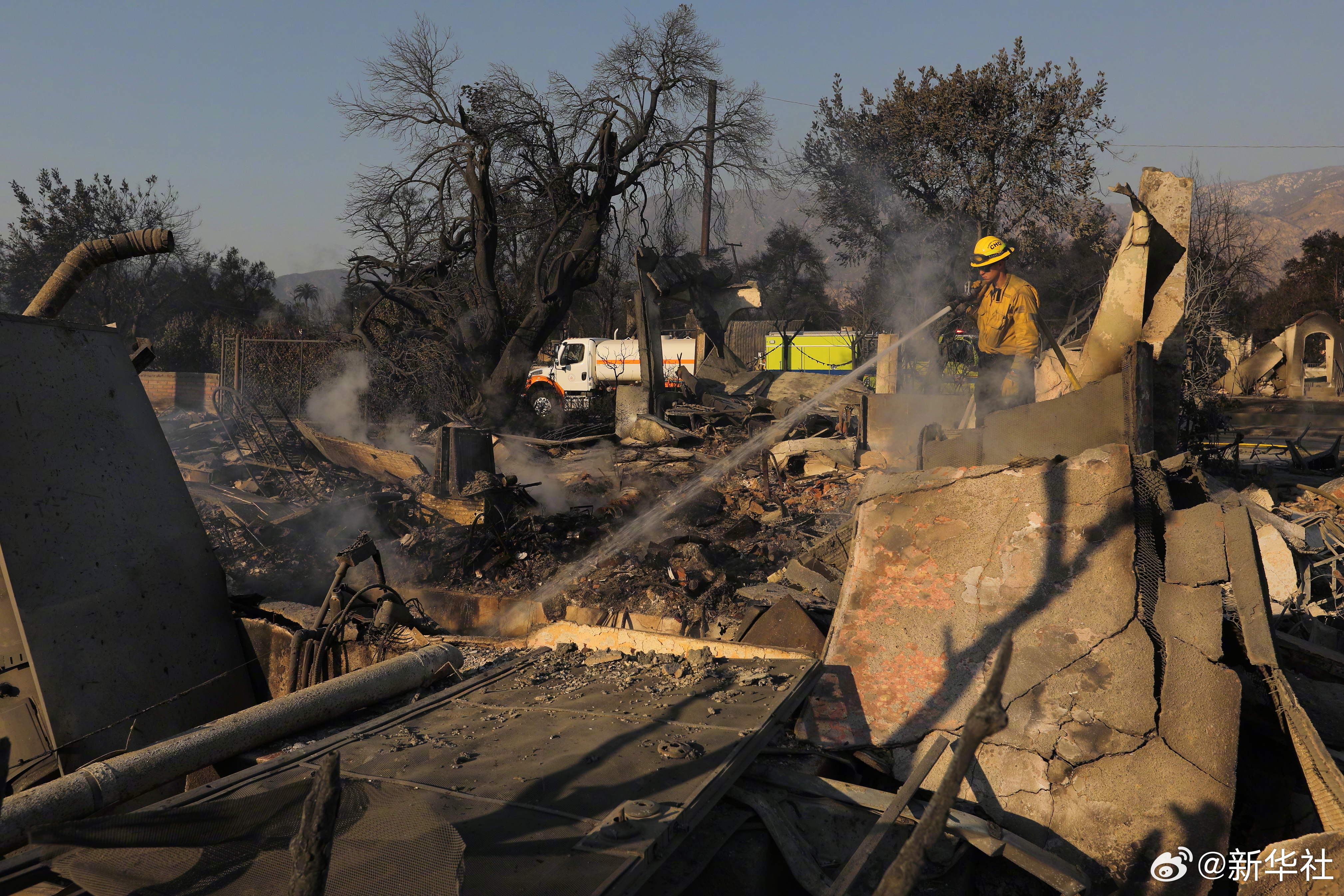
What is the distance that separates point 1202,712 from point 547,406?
15.8 m

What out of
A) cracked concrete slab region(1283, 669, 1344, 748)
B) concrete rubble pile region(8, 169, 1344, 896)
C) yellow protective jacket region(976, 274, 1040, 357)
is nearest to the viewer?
concrete rubble pile region(8, 169, 1344, 896)

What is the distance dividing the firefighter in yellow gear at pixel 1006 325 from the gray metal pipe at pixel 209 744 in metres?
4.53

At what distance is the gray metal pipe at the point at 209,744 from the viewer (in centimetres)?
229

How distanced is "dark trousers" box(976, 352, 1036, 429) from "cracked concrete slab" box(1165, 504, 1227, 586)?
331 centimetres

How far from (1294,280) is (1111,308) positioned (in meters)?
33.1

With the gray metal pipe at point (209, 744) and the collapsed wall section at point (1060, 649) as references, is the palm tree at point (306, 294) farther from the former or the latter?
the collapsed wall section at point (1060, 649)

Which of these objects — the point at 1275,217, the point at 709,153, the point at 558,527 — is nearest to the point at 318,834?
the point at 558,527

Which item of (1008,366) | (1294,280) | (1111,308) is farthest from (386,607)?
(1294,280)

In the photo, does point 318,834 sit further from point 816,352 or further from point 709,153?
point 709,153

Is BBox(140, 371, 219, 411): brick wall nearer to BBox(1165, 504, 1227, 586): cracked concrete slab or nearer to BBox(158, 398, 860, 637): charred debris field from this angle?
BBox(158, 398, 860, 637): charred debris field

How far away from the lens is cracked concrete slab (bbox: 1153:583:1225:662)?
321 centimetres

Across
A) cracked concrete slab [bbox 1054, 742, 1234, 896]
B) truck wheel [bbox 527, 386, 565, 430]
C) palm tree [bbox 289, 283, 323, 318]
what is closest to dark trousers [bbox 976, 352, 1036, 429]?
cracked concrete slab [bbox 1054, 742, 1234, 896]

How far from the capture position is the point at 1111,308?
5641 millimetres

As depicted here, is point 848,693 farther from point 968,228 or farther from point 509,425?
point 968,228
